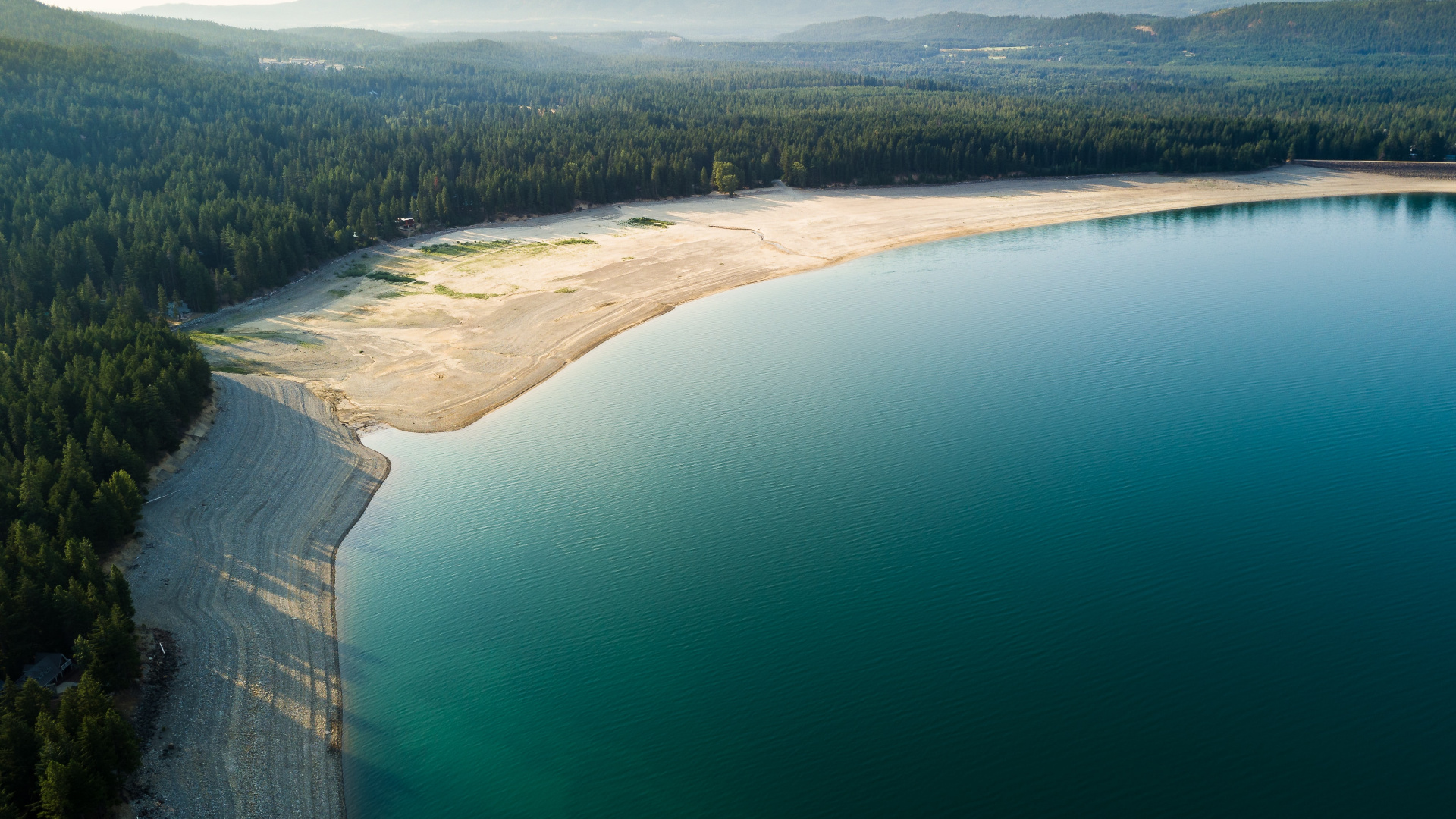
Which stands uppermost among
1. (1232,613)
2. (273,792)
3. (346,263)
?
(346,263)

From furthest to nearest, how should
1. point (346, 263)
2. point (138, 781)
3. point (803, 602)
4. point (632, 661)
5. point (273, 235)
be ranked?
point (346, 263) < point (273, 235) < point (803, 602) < point (632, 661) < point (138, 781)

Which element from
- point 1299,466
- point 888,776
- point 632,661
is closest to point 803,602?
point 632,661

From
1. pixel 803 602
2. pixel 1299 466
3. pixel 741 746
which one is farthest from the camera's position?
pixel 1299 466

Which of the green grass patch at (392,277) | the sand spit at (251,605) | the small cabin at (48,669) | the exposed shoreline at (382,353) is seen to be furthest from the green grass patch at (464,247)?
the small cabin at (48,669)

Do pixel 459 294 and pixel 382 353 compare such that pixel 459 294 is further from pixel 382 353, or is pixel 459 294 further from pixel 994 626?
pixel 994 626

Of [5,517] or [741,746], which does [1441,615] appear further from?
[5,517]

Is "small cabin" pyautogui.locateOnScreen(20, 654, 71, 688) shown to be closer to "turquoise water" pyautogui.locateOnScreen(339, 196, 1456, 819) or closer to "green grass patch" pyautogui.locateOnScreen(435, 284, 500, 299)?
"turquoise water" pyautogui.locateOnScreen(339, 196, 1456, 819)

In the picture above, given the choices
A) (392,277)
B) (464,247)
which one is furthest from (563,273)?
(464,247)

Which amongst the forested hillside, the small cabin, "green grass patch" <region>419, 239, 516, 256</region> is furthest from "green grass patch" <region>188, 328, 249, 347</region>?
the small cabin

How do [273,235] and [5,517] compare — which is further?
[273,235]

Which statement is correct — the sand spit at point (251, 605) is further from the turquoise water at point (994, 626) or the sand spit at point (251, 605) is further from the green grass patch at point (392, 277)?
the green grass patch at point (392, 277)
